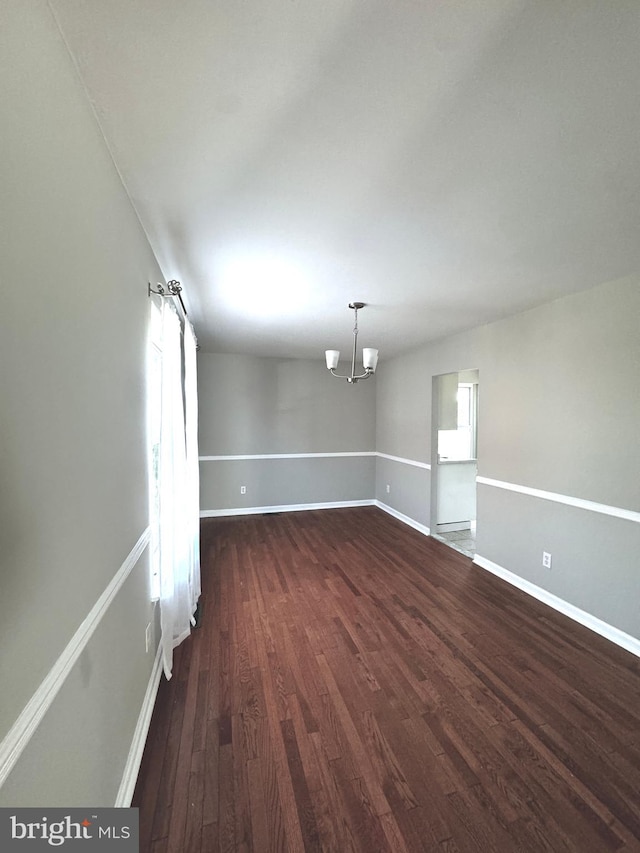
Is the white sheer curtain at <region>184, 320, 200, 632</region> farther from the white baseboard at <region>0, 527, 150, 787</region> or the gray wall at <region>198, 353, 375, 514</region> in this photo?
the gray wall at <region>198, 353, 375, 514</region>

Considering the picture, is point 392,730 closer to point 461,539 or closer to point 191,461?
point 191,461

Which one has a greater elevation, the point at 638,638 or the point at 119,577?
the point at 119,577

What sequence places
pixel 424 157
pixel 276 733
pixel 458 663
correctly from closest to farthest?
pixel 424 157 → pixel 276 733 → pixel 458 663

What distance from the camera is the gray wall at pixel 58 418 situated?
0.62m

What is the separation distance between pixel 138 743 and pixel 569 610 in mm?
2896

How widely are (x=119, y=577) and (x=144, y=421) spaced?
2.48 feet

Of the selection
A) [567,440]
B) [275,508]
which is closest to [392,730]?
[567,440]

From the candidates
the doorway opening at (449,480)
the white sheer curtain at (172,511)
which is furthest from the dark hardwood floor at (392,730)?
the doorway opening at (449,480)

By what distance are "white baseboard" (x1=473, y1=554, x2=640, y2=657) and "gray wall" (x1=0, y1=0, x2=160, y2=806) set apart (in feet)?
9.54

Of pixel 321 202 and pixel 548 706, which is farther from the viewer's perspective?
pixel 548 706

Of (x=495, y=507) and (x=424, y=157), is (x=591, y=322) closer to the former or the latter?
(x=495, y=507)

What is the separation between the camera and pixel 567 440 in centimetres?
254


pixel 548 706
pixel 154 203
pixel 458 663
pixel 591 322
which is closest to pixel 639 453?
pixel 591 322

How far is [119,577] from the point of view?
1.24 metres
